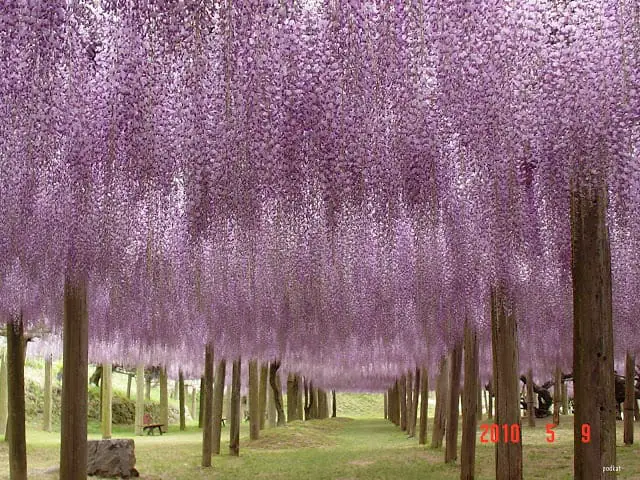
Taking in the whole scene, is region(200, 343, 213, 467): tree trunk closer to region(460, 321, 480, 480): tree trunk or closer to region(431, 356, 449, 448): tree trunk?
region(431, 356, 449, 448): tree trunk

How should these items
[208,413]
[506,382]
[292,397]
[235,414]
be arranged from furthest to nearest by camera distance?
[292,397], [235,414], [208,413], [506,382]

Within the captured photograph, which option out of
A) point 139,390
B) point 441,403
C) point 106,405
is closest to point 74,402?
point 441,403

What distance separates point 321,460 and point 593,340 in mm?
10131

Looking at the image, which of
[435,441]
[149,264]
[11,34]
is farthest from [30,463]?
[11,34]

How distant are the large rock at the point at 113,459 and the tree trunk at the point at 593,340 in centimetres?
828

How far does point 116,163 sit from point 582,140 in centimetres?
332

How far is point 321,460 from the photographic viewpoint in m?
14.4

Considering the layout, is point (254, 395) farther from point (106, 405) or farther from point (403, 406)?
point (403, 406)

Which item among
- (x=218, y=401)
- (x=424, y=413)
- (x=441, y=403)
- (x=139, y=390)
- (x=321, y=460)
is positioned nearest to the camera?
(x=218, y=401)

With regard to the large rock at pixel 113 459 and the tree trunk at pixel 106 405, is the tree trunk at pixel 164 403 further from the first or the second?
the large rock at pixel 113 459

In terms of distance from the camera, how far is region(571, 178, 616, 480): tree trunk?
4.98 meters

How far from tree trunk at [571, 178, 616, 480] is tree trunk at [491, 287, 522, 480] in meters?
2.78

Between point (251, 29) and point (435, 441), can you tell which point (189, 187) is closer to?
point (251, 29)

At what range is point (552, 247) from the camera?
8078 millimetres
